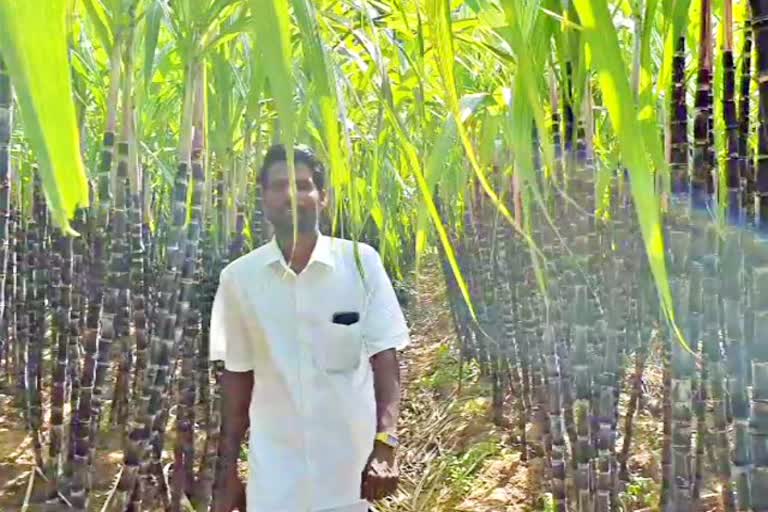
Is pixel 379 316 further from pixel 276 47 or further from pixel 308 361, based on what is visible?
pixel 276 47

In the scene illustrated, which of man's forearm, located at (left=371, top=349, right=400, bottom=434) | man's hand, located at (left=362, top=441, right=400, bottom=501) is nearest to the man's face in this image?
man's forearm, located at (left=371, top=349, right=400, bottom=434)

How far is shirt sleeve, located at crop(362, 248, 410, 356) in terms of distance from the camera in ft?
4.86

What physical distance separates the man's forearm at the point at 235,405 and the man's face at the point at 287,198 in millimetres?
318

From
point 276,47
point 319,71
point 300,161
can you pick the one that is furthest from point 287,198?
point 276,47

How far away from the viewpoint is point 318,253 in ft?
4.80

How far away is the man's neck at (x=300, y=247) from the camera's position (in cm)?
143

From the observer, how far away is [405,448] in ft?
9.89

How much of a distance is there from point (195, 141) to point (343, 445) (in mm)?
780

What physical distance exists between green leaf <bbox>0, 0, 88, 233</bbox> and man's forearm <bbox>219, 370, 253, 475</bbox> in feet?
4.24

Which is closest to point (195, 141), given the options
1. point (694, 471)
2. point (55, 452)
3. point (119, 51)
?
point (119, 51)

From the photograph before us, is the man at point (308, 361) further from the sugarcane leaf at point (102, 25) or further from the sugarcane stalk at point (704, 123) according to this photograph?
the sugarcane stalk at point (704, 123)

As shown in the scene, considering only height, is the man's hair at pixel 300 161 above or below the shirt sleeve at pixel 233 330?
above

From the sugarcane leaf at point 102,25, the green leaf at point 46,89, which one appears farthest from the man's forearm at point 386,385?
the green leaf at point 46,89

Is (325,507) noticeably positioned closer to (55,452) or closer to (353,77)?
(55,452)
